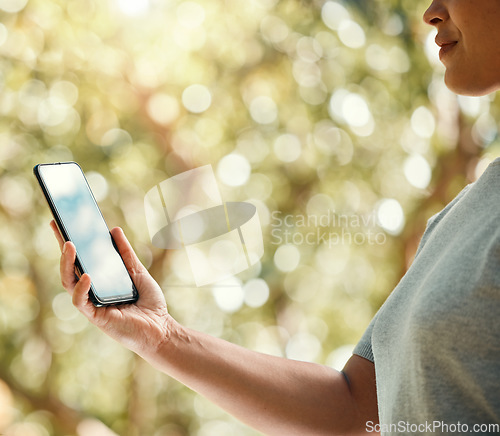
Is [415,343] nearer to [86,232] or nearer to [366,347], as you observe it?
[366,347]

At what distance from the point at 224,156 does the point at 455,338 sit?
34.5 inches

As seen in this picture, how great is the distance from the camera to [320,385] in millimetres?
583

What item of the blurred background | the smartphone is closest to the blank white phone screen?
the smartphone

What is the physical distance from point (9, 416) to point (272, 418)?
0.73 meters

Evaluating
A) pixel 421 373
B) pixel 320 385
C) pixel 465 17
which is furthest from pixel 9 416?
pixel 465 17

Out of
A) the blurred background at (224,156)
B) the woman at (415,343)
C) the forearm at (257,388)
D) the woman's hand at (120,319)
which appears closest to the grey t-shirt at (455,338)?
the woman at (415,343)

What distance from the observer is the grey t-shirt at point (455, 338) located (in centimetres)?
39

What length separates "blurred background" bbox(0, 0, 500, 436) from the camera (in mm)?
1125

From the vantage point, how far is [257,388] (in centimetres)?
57

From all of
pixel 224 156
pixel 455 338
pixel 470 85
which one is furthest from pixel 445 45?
pixel 224 156

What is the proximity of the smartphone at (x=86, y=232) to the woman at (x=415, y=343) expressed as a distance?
0.05ft

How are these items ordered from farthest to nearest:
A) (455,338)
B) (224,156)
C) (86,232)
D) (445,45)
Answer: (224,156) < (86,232) < (445,45) < (455,338)

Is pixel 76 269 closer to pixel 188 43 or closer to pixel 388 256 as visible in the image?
pixel 188 43

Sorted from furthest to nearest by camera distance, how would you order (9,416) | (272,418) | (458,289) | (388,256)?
(388,256)
(9,416)
(272,418)
(458,289)
